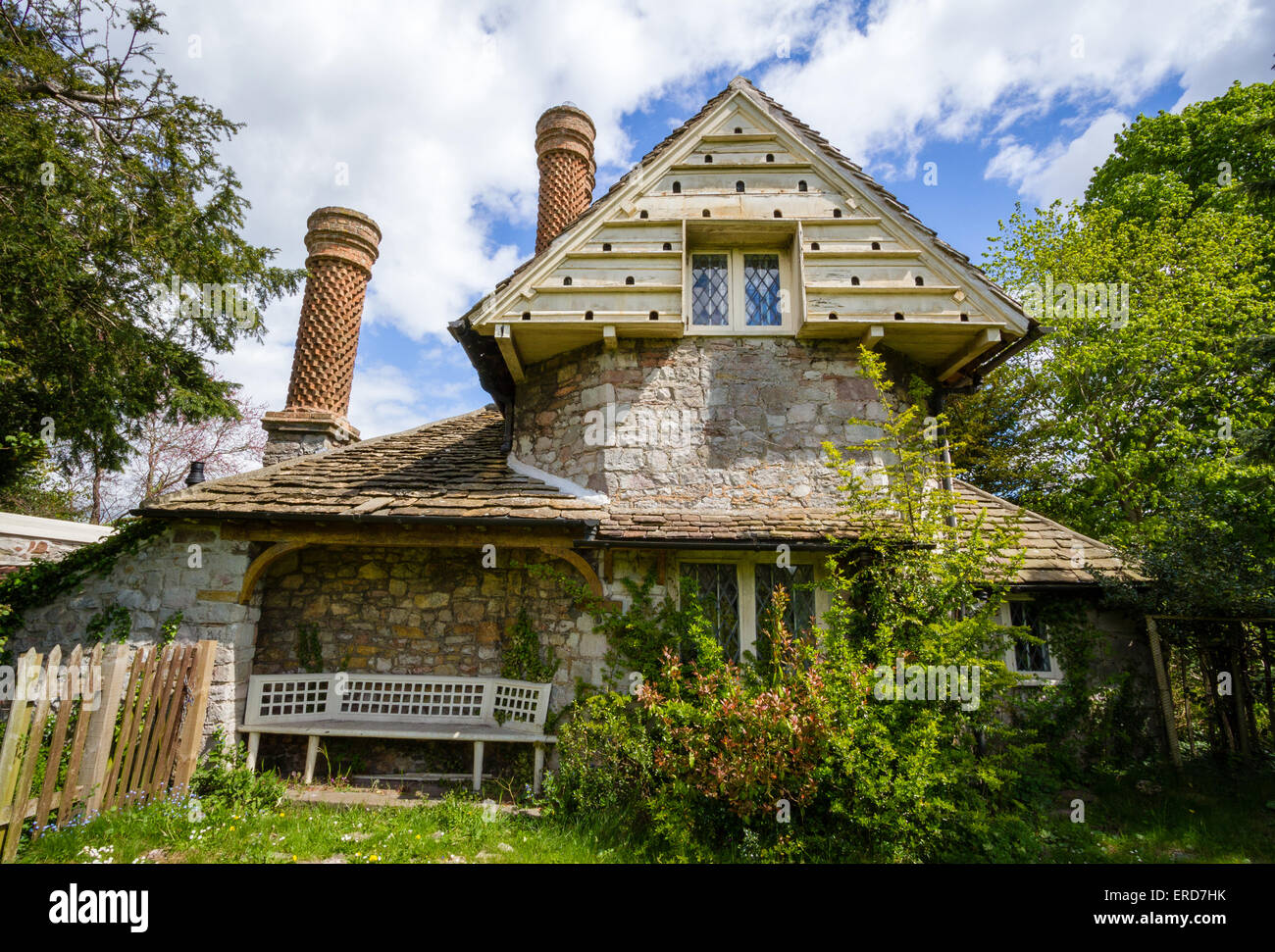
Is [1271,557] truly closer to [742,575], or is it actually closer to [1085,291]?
[742,575]

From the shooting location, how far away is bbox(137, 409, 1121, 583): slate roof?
6.18 meters

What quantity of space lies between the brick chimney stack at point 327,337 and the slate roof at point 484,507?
33.3 inches

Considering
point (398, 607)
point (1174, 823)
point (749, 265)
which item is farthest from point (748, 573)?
point (1174, 823)

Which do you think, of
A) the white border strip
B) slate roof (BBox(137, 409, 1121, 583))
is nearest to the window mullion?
slate roof (BBox(137, 409, 1121, 583))

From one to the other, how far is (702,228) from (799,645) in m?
5.25

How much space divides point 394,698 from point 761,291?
6925mm

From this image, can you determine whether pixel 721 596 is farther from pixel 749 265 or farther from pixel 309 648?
pixel 309 648

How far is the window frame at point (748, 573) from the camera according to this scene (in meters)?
6.49

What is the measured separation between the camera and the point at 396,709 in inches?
275

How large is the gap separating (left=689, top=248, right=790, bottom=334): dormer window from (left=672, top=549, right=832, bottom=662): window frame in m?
2.81

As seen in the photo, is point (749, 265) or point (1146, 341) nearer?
point (749, 265)

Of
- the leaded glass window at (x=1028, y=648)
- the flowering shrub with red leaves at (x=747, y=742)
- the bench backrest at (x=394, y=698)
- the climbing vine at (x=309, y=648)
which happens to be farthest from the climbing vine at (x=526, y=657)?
the leaded glass window at (x=1028, y=648)

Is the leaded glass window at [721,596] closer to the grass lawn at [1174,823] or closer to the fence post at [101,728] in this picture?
the grass lawn at [1174,823]

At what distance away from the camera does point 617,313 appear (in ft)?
23.3
